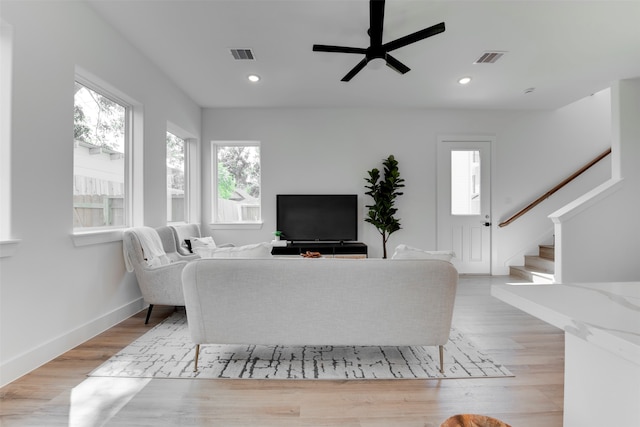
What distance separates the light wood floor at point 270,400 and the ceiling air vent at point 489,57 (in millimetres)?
3054

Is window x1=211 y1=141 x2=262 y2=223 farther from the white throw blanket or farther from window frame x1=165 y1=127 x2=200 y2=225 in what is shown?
the white throw blanket

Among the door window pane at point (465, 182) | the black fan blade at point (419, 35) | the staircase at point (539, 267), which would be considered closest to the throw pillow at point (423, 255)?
the black fan blade at point (419, 35)

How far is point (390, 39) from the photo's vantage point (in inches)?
131

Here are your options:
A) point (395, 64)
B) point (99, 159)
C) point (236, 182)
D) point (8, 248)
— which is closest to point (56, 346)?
point (8, 248)


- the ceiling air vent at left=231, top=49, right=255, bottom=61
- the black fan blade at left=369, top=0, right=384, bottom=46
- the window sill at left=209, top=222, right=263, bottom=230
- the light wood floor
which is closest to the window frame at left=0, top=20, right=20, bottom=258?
the light wood floor

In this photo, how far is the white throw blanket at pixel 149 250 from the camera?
10.7 ft

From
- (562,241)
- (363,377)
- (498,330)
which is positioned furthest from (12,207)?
(562,241)

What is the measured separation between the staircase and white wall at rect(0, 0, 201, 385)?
529cm

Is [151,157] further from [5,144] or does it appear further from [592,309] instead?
[592,309]

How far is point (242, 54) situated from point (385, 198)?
2.95m

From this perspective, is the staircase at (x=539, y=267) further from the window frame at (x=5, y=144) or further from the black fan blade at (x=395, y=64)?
the window frame at (x=5, y=144)

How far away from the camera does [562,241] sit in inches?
155

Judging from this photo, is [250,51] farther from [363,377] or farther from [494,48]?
[363,377]

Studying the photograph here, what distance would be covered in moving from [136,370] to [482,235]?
5257mm
